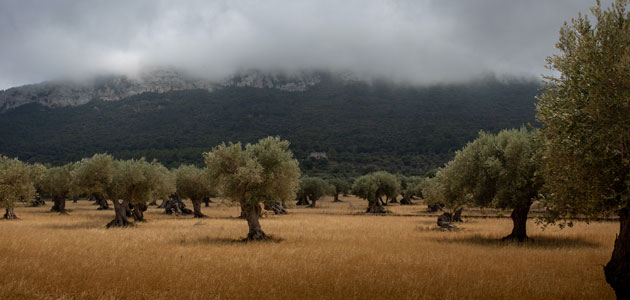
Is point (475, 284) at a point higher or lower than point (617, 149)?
lower

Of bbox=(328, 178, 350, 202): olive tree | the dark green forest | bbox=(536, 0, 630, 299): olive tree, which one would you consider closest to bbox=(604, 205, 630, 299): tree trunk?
bbox=(536, 0, 630, 299): olive tree

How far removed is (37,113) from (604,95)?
779ft

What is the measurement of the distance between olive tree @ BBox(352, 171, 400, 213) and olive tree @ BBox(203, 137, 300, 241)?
42.8m

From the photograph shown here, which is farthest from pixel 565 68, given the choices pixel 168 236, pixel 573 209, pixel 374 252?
pixel 168 236

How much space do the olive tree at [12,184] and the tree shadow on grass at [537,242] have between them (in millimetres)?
45236

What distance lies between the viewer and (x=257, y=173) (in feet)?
88.3

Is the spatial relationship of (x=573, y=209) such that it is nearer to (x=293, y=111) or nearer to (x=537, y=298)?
(x=537, y=298)

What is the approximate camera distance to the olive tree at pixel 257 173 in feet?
90.7

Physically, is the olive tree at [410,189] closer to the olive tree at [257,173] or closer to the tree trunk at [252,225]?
the olive tree at [257,173]

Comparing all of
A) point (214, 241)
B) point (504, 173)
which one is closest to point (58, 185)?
point (214, 241)

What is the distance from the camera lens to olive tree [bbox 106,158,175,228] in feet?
129

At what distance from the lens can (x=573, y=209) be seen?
13656 millimetres

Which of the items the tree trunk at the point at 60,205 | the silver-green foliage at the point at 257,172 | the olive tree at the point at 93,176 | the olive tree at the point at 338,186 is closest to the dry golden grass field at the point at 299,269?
the silver-green foliage at the point at 257,172

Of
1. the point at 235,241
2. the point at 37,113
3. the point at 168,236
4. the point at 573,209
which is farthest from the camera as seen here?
the point at 37,113
